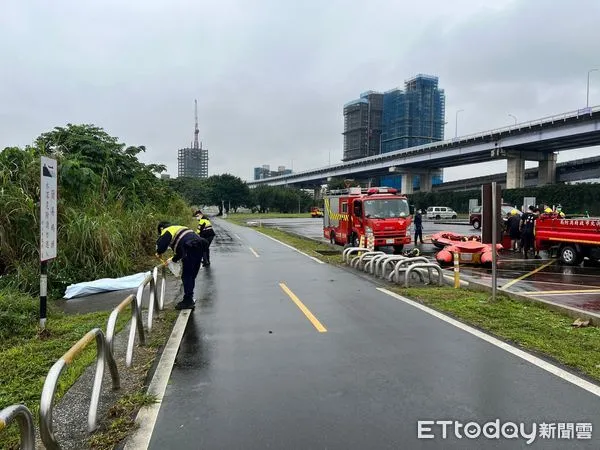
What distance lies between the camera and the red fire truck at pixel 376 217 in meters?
18.2

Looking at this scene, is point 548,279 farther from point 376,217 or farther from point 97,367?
point 97,367

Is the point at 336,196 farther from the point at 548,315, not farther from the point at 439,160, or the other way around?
the point at 439,160

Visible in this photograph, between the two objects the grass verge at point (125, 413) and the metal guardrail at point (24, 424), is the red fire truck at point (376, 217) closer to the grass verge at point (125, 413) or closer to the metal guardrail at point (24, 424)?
the grass verge at point (125, 413)

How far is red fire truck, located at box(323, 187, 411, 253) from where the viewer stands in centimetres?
1819

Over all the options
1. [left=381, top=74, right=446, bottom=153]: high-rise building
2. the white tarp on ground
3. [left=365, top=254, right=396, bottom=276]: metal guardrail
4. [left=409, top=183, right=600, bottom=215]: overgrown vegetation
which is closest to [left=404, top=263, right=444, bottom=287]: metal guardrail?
[left=365, top=254, right=396, bottom=276]: metal guardrail

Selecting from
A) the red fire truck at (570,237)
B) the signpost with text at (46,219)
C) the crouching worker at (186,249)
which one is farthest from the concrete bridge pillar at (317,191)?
the signpost with text at (46,219)

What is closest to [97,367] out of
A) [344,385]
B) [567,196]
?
[344,385]

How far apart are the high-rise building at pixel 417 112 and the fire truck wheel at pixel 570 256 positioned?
81.0 metres

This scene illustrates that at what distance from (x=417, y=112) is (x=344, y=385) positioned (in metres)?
95.8

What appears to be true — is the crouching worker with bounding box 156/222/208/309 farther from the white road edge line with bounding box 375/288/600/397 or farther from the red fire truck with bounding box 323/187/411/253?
the red fire truck with bounding box 323/187/411/253

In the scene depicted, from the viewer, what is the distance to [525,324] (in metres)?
7.16

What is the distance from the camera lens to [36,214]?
1046 cm

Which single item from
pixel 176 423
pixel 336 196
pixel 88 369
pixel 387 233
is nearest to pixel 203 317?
pixel 88 369

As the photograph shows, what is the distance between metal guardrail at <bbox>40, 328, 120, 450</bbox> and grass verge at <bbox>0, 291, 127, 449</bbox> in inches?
22.5
